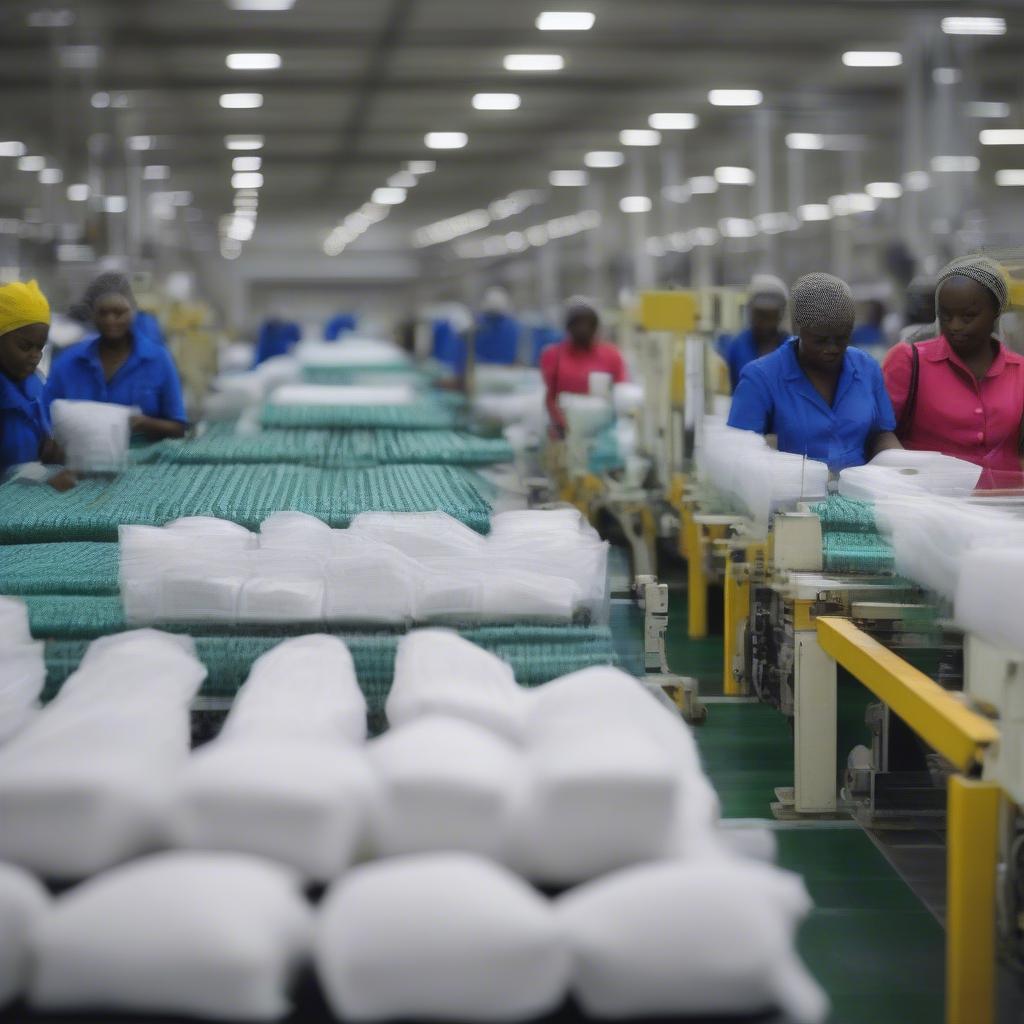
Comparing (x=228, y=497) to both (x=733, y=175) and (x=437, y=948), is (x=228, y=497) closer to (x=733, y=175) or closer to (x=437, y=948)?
(x=437, y=948)

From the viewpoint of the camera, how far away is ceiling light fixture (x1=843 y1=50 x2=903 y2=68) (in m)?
15.1

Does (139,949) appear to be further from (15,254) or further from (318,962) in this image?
(15,254)

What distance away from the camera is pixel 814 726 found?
161 inches

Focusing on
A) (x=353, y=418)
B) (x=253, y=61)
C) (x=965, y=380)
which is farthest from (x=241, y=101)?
(x=965, y=380)

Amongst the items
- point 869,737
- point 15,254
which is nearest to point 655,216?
point 15,254

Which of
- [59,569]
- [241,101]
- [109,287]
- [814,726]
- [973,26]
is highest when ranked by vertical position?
[241,101]

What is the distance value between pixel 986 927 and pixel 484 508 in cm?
190

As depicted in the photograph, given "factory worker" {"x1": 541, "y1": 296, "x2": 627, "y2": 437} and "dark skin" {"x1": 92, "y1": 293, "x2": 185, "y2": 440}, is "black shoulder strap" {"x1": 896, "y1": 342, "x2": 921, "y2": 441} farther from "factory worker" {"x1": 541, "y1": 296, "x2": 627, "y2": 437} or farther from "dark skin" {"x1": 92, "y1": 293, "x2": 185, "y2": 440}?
"factory worker" {"x1": 541, "y1": 296, "x2": 627, "y2": 437}

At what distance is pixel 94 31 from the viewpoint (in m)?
13.5

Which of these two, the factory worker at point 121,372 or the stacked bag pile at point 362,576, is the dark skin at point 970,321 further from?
the factory worker at point 121,372

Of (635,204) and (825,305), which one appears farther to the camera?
(635,204)

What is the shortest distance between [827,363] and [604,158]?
1913 cm

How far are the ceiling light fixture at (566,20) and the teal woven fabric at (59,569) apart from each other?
10.6 meters

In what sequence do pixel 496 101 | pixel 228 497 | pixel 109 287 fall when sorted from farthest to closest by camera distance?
pixel 496 101, pixel 109 287, pixel 228 497
